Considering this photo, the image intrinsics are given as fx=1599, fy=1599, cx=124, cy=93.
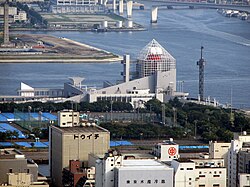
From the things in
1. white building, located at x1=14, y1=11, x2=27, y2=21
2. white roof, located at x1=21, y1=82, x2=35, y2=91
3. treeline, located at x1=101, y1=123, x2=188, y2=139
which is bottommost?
white building, located at x1=14, y1=11, x2=27, y2=21

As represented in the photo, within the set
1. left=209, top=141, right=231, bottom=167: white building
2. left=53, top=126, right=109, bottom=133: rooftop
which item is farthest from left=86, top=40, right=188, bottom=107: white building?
left=209, top=141, right=231, bottom=167: white building

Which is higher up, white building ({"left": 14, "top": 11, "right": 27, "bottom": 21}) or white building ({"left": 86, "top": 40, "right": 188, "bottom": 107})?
white building ({"left": 86, "top": 40, "right": 188, "bottom": 107})

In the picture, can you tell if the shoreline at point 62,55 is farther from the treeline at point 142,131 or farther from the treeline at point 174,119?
the treeline at point 142,131

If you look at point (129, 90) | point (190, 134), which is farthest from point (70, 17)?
point (190, 134)

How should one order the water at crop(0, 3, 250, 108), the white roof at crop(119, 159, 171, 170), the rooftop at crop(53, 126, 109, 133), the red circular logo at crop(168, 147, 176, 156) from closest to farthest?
the white roof at crop(119, 159, 171, 170) → the red circular logo at crop(168, 147, 176, 156) → the rooftop at crop(53, 126, 109, 133) → the water at crop(0, 3, 250, 108)

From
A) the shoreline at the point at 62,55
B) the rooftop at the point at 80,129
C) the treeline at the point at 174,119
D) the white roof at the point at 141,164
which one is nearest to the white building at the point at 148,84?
the treeline at the point at 174,119

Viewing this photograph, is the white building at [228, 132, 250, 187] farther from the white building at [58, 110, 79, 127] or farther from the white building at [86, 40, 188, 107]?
the white building at [86, 40, 188, 107]

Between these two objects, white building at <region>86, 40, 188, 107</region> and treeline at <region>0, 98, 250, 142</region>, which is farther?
white building at <region>86, 40, 188, 107</region>
